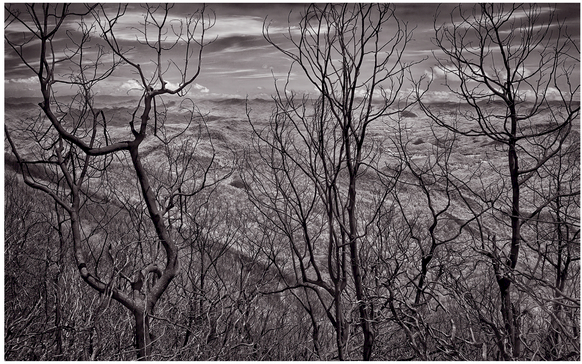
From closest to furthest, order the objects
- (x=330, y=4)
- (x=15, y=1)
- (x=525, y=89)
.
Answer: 1. (x=15, y=1)
2. (x=330, y=4)
3. (x=525, y=89)

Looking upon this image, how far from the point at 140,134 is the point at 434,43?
343cm

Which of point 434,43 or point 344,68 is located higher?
point 434,43

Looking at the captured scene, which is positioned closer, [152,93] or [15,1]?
[15,1]

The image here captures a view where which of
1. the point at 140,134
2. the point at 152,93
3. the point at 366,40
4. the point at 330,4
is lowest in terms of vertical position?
the point at 140,134

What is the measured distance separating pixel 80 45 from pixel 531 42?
487 cm

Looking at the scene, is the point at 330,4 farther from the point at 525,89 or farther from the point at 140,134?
the point at 525,89

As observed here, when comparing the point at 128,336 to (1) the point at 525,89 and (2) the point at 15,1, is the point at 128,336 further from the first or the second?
(1) the point at 525,89

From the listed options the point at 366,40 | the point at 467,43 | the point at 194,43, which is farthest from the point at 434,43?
the point at 194,43

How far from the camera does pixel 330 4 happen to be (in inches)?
188

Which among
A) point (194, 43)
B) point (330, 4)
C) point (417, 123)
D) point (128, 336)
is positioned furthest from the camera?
point (417, 123)

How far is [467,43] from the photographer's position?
18.7 ft

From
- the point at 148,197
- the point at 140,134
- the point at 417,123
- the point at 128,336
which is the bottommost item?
the point at 128,336

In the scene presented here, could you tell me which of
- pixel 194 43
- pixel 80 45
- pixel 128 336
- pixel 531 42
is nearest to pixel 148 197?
pixel 194 43

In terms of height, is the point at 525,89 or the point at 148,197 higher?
the point at 525,89
